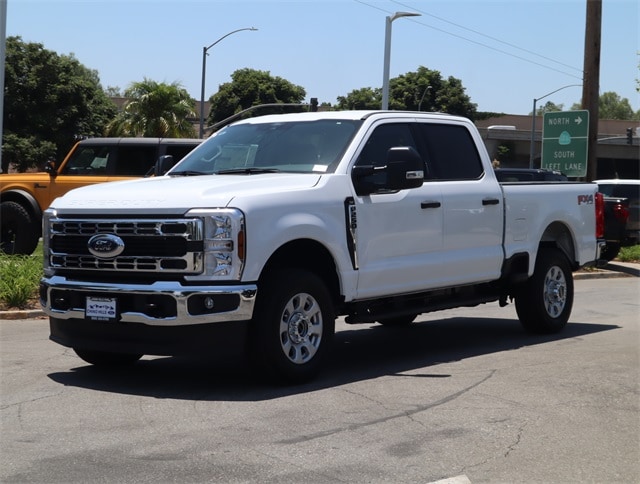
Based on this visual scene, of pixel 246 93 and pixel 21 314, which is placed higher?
pixel 246 93

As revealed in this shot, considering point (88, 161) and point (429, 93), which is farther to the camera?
point (429, 93)

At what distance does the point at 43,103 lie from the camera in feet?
178

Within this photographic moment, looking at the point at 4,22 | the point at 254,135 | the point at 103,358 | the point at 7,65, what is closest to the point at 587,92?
the point at 4,22

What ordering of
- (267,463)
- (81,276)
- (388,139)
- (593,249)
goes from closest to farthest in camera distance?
1. (267,463)
2. (81,276)
3. (388,139)
4. (593,249)

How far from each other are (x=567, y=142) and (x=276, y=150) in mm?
16224

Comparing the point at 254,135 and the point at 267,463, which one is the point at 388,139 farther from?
the point at 267,463

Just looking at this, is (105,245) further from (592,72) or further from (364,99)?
(364,99)

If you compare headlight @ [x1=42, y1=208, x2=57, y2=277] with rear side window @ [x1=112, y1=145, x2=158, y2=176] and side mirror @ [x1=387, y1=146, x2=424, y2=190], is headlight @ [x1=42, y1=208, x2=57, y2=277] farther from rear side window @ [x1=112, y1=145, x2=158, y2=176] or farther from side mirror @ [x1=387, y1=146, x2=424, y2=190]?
rear side window @ [x1=112, y1=145, x2=158, y2=176]

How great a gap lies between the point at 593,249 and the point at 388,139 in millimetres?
3791

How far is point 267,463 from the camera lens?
19.0 ft

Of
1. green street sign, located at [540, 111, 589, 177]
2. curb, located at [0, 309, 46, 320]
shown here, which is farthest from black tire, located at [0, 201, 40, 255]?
green street sign, located at [540, 111, 589, 177]

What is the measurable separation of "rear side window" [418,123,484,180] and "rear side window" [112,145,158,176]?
8737 millimetres

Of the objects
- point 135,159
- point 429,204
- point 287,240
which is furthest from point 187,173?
point 135,159

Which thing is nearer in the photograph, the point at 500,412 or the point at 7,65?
the point at 500,412
